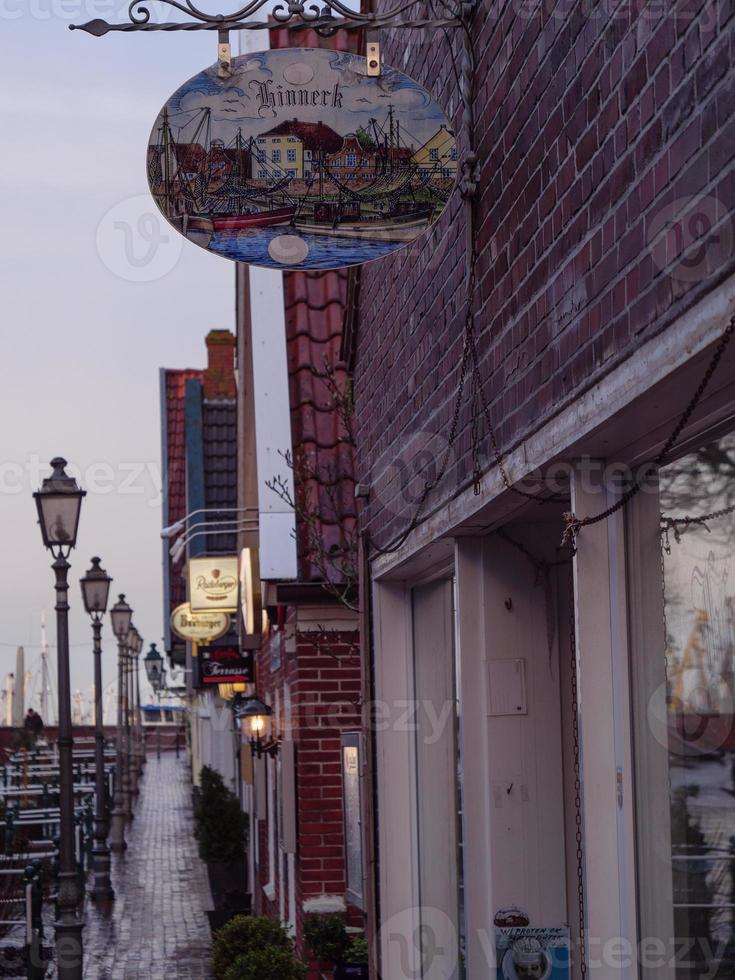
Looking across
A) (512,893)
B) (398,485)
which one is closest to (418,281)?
(398,485)

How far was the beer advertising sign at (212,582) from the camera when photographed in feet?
67.5

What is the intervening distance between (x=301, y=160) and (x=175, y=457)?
120ft

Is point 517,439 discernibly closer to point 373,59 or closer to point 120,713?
point 373,59

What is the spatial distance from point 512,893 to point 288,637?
6.28 meters

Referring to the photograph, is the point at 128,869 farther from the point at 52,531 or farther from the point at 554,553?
the point at 554,553

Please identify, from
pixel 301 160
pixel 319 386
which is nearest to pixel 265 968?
pixel 319 386

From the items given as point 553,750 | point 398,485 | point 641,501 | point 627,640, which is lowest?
point 553,750

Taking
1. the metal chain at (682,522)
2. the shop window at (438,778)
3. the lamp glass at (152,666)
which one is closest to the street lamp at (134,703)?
the lamp glass at (152,666)

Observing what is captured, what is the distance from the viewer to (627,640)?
4.06 meters

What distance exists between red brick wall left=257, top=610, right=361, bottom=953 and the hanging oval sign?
626cm

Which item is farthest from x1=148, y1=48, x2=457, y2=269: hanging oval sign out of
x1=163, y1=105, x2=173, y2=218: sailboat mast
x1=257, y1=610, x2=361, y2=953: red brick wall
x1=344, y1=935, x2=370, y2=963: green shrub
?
x1=257, y1=610, x2=361, y2=953: red brick wall

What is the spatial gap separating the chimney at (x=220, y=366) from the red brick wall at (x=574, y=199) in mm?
29494

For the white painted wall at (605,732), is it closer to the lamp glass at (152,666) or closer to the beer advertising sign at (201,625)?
the beer advertising sign at (201,625)

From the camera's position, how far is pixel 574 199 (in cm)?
393
